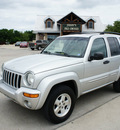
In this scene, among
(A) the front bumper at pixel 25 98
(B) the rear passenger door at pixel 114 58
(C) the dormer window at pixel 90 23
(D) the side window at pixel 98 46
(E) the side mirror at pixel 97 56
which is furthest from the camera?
(C) the dormer window at pixel 90 23

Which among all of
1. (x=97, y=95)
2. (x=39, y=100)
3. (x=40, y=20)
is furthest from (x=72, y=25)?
(x=39, y=100)

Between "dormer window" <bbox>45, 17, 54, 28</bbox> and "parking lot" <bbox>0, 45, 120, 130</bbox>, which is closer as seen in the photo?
"parking lot" <bbox>0, 45, 120, 130</bbox>

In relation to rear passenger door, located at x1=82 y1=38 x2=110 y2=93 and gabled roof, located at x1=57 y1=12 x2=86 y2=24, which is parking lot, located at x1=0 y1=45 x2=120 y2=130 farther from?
gabled roof, located at x1=57 y1=12 x2=86 y2=24

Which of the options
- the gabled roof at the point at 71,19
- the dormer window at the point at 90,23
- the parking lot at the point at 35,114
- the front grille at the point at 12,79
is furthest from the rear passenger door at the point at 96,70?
the dormer window at the point at 90,23

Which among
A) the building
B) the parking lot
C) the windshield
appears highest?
the building

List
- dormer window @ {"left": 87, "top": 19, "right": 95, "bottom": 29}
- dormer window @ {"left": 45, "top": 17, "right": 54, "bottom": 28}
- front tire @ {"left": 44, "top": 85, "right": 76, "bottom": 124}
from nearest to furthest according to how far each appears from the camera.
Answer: front tire @ {"left": 44, "top": 85, "right": 76, "bottom": 124}, dormer window @ {"left": 45, "top": 17, "right": 54, "bottom": 28}, dormer window @ {"left": 87, "top": 19, "right": 95, "bottom": 29}

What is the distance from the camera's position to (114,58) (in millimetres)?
4520

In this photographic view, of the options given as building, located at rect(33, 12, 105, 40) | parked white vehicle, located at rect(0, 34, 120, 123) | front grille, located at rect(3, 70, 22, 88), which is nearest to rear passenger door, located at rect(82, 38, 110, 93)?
parked white vehicle, located at rect(0, 34, 120, 123)

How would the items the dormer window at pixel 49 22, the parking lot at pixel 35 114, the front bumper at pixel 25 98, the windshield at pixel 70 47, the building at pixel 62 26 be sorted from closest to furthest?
the front bumper at pixel 25 98 → the parking lot at pixel 35 114 → the windshield at pixel 70 47 → the building at pixel 62 26 → the dormer window at pixel 49 22

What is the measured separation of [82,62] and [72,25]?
2979cm

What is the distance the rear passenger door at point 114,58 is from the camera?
4.48 m

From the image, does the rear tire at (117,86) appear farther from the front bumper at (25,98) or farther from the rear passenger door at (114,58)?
the front bumper at (25,98)

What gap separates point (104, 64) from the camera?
→ 4176 millimetres

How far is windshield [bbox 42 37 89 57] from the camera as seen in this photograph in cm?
392
